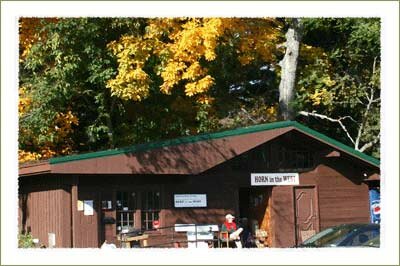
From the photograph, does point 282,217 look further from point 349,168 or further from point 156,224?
point 156,224

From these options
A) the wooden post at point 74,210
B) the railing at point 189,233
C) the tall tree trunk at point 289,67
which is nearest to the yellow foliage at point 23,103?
the wooden post at point 74,210

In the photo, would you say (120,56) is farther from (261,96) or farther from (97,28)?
(261,96)

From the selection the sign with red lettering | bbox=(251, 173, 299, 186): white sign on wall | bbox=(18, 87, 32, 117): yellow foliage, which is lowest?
the sign with red lettering

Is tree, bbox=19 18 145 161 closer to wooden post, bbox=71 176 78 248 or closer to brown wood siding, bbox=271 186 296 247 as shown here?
Answer: wooden post, bbox=71 176 78 248

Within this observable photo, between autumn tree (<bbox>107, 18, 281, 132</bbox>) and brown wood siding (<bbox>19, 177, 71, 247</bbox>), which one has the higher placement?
autumn tree (<bbox>107, 18, 281, 132</bbox>)

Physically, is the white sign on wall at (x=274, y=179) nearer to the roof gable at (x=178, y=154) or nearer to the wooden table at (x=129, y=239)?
the roof gable at (x=178, y=154)

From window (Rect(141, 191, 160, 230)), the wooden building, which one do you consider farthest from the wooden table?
window (Rect(141, 191, 160, 230))

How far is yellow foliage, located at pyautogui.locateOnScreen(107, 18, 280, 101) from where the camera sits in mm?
22672

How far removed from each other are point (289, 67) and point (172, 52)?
658cm

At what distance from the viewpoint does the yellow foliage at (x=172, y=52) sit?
22672mm

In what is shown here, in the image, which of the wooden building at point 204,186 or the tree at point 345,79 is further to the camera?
the tree at point 345,79

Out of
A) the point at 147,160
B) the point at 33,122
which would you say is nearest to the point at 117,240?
the point at 147,160

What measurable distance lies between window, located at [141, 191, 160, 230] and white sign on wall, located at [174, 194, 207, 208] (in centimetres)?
53

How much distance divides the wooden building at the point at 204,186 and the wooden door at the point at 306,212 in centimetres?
3
